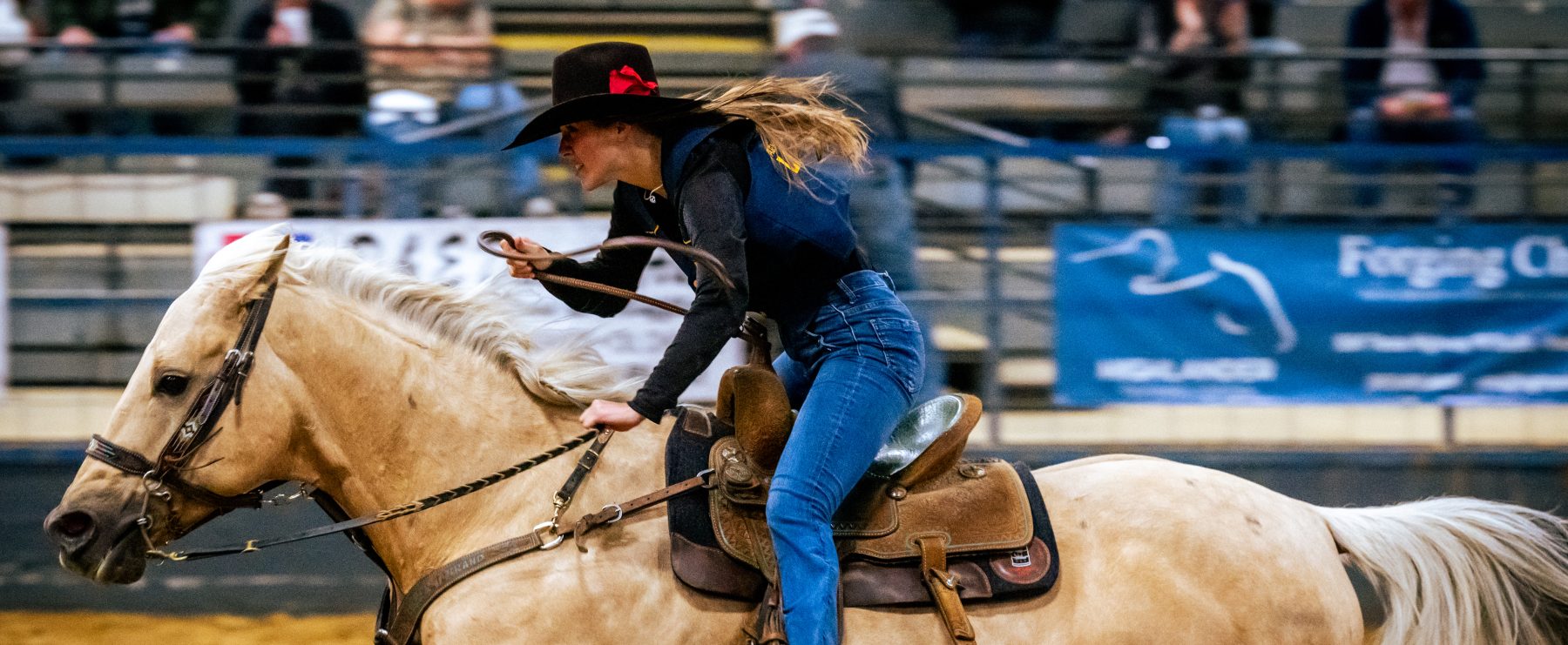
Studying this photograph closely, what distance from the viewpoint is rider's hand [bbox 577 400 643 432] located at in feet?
9.66

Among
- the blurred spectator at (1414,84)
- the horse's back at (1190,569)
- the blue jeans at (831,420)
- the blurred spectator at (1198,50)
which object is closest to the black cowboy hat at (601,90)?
the blue jeans at (831,420)

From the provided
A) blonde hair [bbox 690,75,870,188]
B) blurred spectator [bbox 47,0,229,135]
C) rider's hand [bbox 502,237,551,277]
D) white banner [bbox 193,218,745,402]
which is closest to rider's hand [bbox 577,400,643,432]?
rider's hand [bbox 502,237,551,277]

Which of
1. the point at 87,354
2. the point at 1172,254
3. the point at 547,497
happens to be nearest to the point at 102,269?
the point at 87,354

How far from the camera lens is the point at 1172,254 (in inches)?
242

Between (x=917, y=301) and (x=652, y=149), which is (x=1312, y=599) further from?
(x=917, y=301)

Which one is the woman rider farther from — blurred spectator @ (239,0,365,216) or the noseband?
blurred spectator @ (239,0,365,216)

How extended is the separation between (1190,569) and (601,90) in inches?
68.7

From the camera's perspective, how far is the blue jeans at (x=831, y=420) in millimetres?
2998

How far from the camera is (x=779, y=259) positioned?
3143mm

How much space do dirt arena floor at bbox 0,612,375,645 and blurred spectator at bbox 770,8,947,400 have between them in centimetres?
266

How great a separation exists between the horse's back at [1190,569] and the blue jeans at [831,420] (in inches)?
21.0

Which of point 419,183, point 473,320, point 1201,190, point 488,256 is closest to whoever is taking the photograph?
point 473,320

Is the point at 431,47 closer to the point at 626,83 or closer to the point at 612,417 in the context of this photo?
the point at 626,83

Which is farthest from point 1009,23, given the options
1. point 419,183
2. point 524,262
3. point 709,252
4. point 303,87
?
point 709,252
